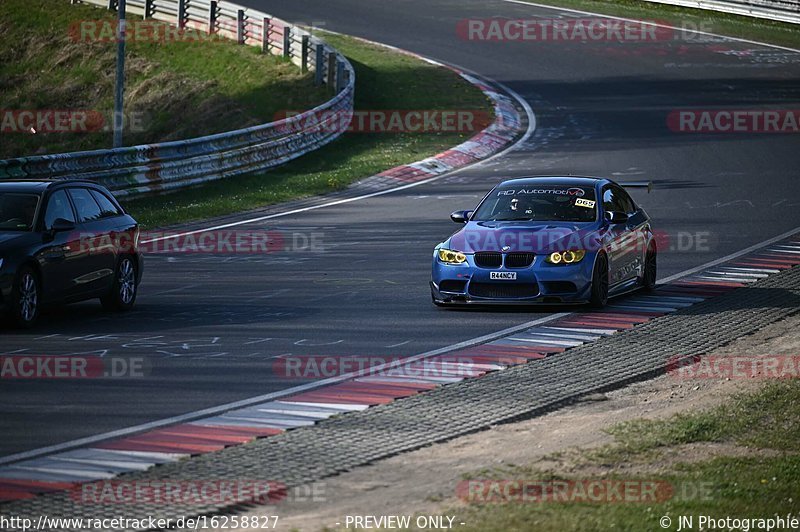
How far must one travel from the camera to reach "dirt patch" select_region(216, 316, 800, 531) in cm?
789

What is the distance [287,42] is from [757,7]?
1935 cm

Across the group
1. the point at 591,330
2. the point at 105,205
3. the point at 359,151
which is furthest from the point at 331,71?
the point at 591,330

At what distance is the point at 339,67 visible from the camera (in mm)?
35938

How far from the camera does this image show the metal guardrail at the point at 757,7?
4897cm

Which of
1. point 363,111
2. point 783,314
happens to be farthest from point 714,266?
point 363,111

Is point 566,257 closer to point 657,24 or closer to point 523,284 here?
point 523,284

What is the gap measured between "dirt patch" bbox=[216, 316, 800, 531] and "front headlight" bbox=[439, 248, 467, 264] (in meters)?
4.04

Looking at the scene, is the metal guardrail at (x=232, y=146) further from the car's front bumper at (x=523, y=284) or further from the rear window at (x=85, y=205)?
the car's front bumper at (x=523, y=284)

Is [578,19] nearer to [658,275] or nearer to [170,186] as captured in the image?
[170,186]

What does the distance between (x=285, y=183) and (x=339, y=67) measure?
8865 mm

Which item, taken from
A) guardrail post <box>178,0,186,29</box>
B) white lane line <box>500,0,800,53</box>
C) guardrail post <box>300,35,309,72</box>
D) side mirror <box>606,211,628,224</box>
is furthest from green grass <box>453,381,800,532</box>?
white lane line <box>500,0,800,53</box>

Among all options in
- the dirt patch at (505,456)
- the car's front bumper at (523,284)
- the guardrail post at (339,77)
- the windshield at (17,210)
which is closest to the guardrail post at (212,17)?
the guardrail post at (339,77)

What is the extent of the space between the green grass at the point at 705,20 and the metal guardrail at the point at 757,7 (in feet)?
0.61

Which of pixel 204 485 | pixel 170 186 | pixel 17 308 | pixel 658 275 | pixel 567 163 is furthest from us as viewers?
pixel 567 163
